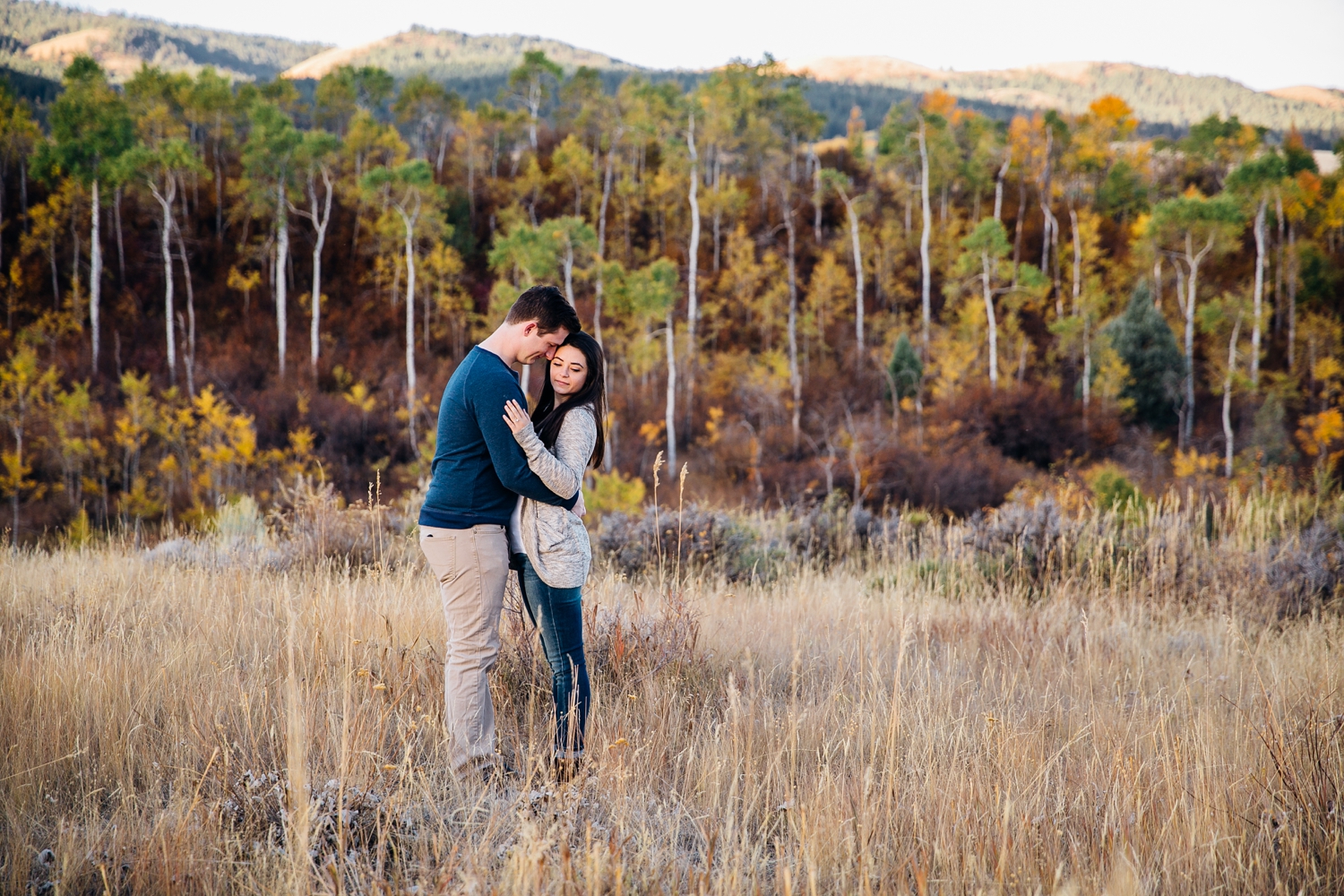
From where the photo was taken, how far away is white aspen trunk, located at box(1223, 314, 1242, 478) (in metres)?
25.0

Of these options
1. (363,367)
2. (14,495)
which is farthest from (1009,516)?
(363,367)

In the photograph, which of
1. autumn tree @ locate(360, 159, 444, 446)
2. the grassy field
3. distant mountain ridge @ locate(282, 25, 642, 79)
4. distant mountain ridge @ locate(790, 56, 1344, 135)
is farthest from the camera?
distant mountain ridge @ locate(282, 25, 642, 79)

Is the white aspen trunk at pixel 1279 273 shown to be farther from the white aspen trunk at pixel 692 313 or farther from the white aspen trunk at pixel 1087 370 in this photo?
the white aspen trunk at pixel 692 313

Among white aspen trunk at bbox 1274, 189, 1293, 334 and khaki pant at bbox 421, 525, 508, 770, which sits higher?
white aspen trunk at bbox 1274, 189, 1293, 334

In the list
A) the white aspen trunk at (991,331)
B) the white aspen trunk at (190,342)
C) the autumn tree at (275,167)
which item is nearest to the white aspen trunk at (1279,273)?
the white aspen trunk at (991,331)

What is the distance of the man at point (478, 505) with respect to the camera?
96.3 inches

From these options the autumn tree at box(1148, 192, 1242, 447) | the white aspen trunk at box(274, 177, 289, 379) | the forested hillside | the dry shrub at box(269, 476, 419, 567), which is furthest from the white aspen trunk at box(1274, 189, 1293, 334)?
the white aspen trunk at box(274, 177, 289, 379)

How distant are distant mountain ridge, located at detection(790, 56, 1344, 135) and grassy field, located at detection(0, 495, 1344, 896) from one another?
12855cm

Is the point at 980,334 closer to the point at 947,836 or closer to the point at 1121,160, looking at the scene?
the point at 1121,160

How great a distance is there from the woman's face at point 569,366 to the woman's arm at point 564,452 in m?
0.11

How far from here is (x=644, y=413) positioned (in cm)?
2659

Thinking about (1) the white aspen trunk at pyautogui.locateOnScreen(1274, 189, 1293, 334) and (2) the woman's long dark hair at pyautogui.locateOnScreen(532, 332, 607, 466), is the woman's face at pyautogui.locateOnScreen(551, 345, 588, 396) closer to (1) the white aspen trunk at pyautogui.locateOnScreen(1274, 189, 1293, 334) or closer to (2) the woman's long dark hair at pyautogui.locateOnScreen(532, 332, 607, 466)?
(2) the woman's long dark hair at pyautogui.locateOnScreen(532, 332, 607, 466)

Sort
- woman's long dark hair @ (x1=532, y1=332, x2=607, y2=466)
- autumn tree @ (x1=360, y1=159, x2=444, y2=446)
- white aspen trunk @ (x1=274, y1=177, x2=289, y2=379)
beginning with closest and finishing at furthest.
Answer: woman's long dark hair @ (x1=532, y1=332, x2=607, y2=466)
autumn tree @ (x1=360, y1=159, x2=444, y2=446)
white aspen trunk @ (x1=274, y1=177, x2=289, y2=379)

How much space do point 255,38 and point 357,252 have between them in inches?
7364
